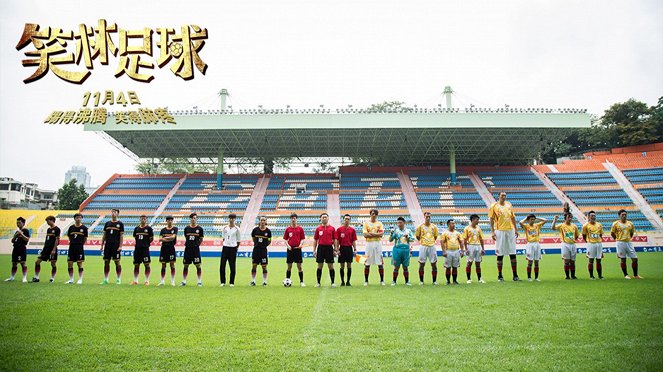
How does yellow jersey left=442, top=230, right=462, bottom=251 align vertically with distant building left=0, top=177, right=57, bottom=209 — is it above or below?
below

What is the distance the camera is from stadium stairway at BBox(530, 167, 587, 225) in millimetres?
30938

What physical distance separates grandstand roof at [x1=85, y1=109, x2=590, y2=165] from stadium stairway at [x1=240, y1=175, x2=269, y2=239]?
291 cm

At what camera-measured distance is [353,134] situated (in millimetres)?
32562

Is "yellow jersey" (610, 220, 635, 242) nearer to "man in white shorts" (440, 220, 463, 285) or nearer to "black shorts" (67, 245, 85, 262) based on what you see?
"man in white shorts" (440, 220, 463, 285)

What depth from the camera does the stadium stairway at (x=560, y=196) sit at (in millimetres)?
30938

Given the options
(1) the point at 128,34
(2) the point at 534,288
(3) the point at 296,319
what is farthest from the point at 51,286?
(2) the point at 534,288

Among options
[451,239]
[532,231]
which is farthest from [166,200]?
[532,231]

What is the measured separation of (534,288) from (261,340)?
6446mm

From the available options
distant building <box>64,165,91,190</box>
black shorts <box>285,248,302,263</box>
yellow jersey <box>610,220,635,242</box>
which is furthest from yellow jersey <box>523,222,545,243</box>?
distant building <box>64,165,91,190</box>

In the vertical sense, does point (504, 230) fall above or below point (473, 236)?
above

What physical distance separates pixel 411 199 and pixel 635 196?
18.9 meters

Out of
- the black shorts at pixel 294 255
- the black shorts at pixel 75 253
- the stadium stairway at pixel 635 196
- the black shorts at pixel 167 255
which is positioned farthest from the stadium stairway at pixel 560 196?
the black shorts at pixel 75 253

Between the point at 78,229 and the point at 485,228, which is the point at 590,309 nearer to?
the point at 78,229

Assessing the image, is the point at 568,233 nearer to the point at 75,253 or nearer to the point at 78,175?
the point at 75,253
